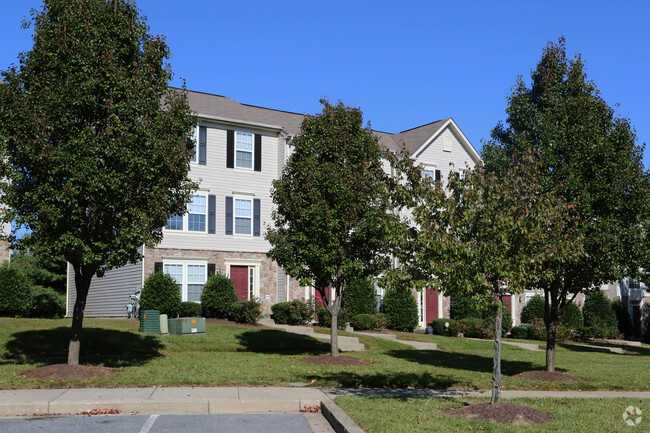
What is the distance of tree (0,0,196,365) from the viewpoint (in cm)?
1366

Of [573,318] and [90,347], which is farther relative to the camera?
[573,318]

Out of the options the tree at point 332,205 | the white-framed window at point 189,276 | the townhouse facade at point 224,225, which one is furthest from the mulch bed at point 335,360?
the white-framed window at point 189,276

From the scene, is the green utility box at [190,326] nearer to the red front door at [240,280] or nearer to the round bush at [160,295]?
the round bush at [160,295]

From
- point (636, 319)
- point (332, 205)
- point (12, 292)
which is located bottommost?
point (636, 319)

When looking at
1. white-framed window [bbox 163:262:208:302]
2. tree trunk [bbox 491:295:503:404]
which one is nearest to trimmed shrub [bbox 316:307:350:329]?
white-framed window [bbox 163:262:208:302]

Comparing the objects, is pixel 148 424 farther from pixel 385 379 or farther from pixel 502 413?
pixel 385 379

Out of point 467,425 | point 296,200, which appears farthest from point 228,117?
point 467,425

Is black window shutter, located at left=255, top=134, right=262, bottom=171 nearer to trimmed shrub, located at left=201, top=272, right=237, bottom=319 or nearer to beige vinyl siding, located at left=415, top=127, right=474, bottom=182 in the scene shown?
trimmed shrub, located at left=201, top=272, right=237, bottom=319

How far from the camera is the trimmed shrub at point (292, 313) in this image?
28000mm

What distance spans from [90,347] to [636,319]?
42.0 metres

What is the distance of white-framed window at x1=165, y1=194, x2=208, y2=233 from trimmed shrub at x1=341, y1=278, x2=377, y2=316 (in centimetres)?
763

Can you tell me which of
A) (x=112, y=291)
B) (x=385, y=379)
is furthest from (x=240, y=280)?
(x=385, y=379)

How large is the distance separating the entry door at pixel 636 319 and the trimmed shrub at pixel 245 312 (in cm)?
3330

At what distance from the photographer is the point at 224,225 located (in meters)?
29.5
